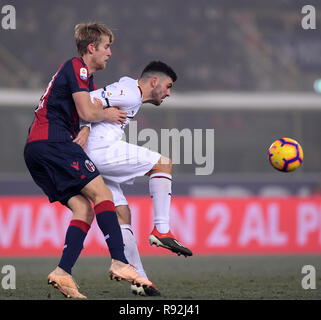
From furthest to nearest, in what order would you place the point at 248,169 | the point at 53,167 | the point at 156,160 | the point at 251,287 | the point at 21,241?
1. the point at 248,169
2. the point at 21,241
3. the point at 251,287
4. the point at 156,160
5. the point at 53,167

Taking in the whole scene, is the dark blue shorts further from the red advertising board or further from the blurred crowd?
the blurred crowd

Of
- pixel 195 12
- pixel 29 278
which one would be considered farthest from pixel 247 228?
pixel 195 12

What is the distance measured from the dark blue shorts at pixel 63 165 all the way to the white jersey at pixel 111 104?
346mm

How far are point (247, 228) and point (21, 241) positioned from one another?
3.67 meters

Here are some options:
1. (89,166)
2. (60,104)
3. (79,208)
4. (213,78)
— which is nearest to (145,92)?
(60,104)

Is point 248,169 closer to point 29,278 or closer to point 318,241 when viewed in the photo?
point 318,241

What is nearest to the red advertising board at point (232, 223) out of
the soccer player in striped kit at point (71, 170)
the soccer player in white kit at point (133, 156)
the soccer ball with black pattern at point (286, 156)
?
the soccer ball with black pattern at point (286, 156)

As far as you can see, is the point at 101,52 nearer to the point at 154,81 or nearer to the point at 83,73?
the point at 83,73

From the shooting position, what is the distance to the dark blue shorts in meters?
4.76

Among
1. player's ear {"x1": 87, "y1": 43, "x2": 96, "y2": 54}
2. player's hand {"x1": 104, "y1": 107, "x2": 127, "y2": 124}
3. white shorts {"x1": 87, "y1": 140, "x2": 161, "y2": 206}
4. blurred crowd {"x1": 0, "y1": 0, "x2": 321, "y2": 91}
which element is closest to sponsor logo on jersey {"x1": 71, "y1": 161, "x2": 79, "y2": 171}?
white shorts {"x1": 87, "y1": 140, "x2": 161, "y2": 206}

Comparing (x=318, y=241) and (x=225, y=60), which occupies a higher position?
(x=225, y=60)

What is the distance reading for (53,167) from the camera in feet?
15.8

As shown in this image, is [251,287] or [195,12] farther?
[195,12]

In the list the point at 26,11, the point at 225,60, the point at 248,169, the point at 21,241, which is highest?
the point at 26,11
